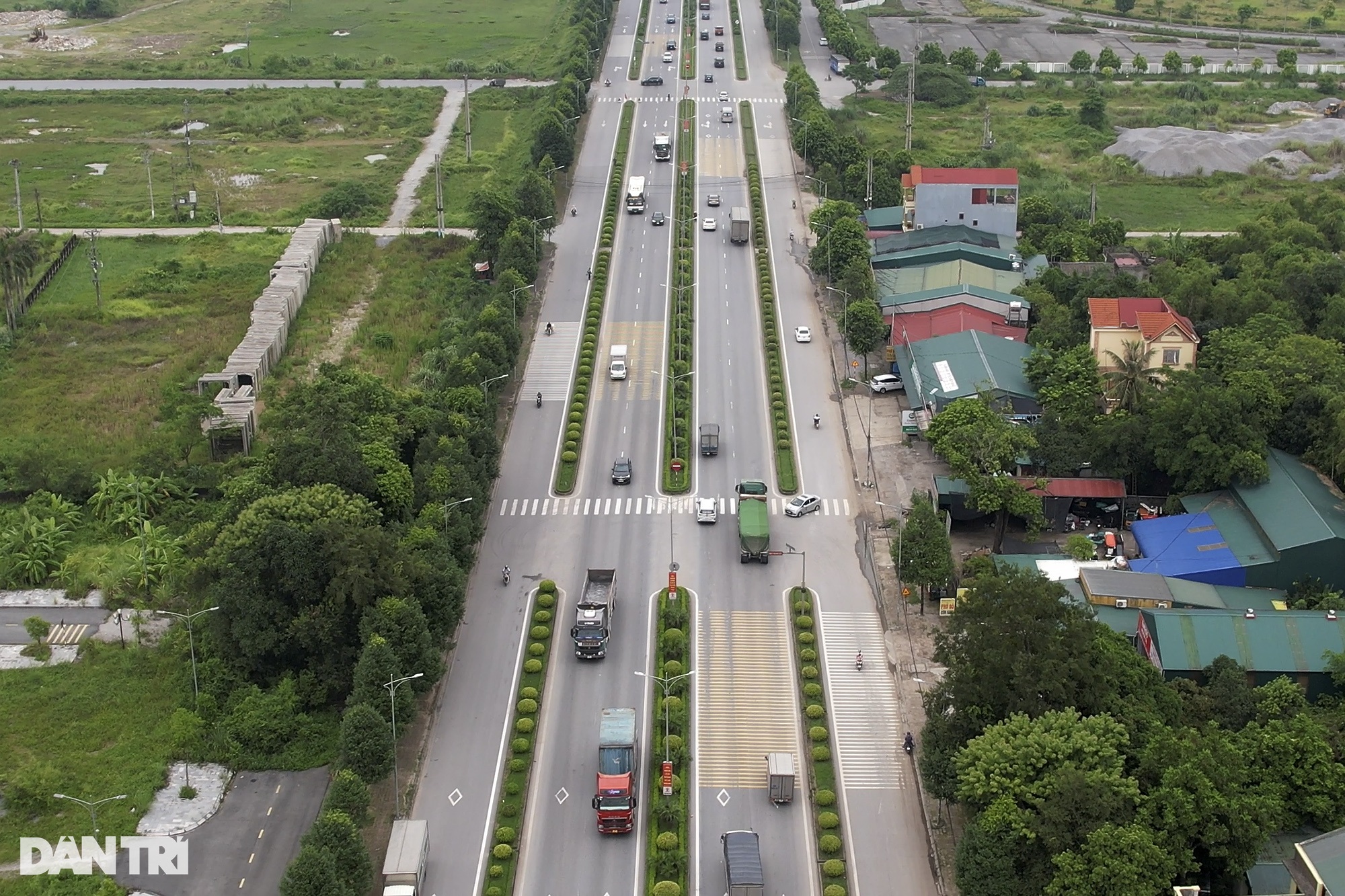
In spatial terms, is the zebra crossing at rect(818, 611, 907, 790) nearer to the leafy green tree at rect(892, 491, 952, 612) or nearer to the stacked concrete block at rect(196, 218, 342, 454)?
the leafy green tree at rect(892, 491, 952, 612)

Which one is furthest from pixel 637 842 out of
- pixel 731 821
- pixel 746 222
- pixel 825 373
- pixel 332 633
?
pixel 746 222

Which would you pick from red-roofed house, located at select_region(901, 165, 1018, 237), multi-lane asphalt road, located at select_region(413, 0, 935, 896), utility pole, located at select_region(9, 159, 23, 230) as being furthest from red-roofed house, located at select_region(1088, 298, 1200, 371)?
utility pole, located at select_region(9, 159, 23, 230)

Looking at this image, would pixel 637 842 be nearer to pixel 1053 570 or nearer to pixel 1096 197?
pixel 1053 570

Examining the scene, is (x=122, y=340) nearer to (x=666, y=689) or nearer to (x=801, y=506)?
(x=801, y=506)

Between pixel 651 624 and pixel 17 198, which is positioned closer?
pixel 651 624

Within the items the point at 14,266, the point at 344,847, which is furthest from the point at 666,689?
the point at 14,266
